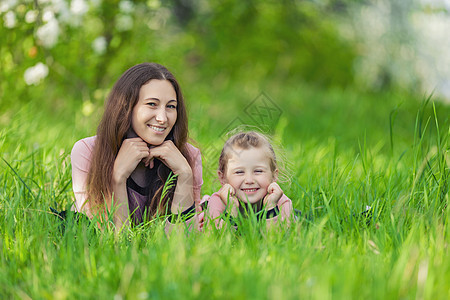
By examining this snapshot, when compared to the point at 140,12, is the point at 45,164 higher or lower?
lower

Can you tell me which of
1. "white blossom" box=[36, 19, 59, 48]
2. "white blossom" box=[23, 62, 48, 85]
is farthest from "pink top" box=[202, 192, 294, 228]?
"white blossom" box=[36, 19, 59, 48]

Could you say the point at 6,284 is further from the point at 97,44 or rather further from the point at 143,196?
the point at 97,44

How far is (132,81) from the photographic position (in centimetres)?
270

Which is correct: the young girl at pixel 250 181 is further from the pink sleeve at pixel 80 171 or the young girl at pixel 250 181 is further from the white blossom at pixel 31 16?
the white blossom at pixel 31 16

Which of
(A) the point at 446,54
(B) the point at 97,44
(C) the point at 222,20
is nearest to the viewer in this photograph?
(B) the point at 97,44

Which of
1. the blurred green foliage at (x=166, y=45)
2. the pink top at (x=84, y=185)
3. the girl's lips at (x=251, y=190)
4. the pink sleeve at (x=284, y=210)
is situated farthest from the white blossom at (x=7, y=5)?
the pink sleeve at (x=284, y=210)

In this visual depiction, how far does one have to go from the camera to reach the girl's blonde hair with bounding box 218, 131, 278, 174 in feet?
8.82

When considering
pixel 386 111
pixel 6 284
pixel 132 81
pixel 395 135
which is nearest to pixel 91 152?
pixel 132 81

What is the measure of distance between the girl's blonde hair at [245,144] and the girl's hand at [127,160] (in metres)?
0.37

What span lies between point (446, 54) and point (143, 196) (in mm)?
7491

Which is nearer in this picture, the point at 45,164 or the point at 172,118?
the point at 172,118

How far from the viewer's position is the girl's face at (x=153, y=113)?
2.66 m

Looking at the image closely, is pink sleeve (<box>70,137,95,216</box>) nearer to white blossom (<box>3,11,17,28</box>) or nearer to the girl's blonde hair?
the girl's blonde hair

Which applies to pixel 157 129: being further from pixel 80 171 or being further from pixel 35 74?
pixel 35 74
